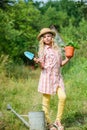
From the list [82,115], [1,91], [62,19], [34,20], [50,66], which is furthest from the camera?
[62,19]

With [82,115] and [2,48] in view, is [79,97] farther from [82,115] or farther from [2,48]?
[2,48]

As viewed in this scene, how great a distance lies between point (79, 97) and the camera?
309 inches

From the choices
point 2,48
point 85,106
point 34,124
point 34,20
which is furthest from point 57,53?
point 34,20

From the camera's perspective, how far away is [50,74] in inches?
212

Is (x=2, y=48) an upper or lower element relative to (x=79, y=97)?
upper

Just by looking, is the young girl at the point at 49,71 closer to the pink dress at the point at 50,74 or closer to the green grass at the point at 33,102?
the pink dress at the point at 50,74

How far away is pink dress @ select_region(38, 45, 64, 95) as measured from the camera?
17.6ft

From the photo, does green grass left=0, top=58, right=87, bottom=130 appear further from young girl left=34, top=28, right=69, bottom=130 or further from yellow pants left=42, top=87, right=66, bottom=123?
young girl left=34, top=28, right=69, bottom=130

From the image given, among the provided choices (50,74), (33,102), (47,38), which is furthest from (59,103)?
(33,102)

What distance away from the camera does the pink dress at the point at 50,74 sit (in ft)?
17.6

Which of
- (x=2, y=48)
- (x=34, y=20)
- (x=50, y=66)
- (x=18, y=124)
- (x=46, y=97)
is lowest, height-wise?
(x=18, y=124)

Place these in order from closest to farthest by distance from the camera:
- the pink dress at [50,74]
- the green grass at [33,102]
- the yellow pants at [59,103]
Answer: the yellow pants at [59,103] < the pink dress at [50,74] < the green grass at [33,102]

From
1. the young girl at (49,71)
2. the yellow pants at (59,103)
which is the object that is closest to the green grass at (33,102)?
the yellow pants at (59,103)

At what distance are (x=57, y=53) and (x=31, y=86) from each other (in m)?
4.50
